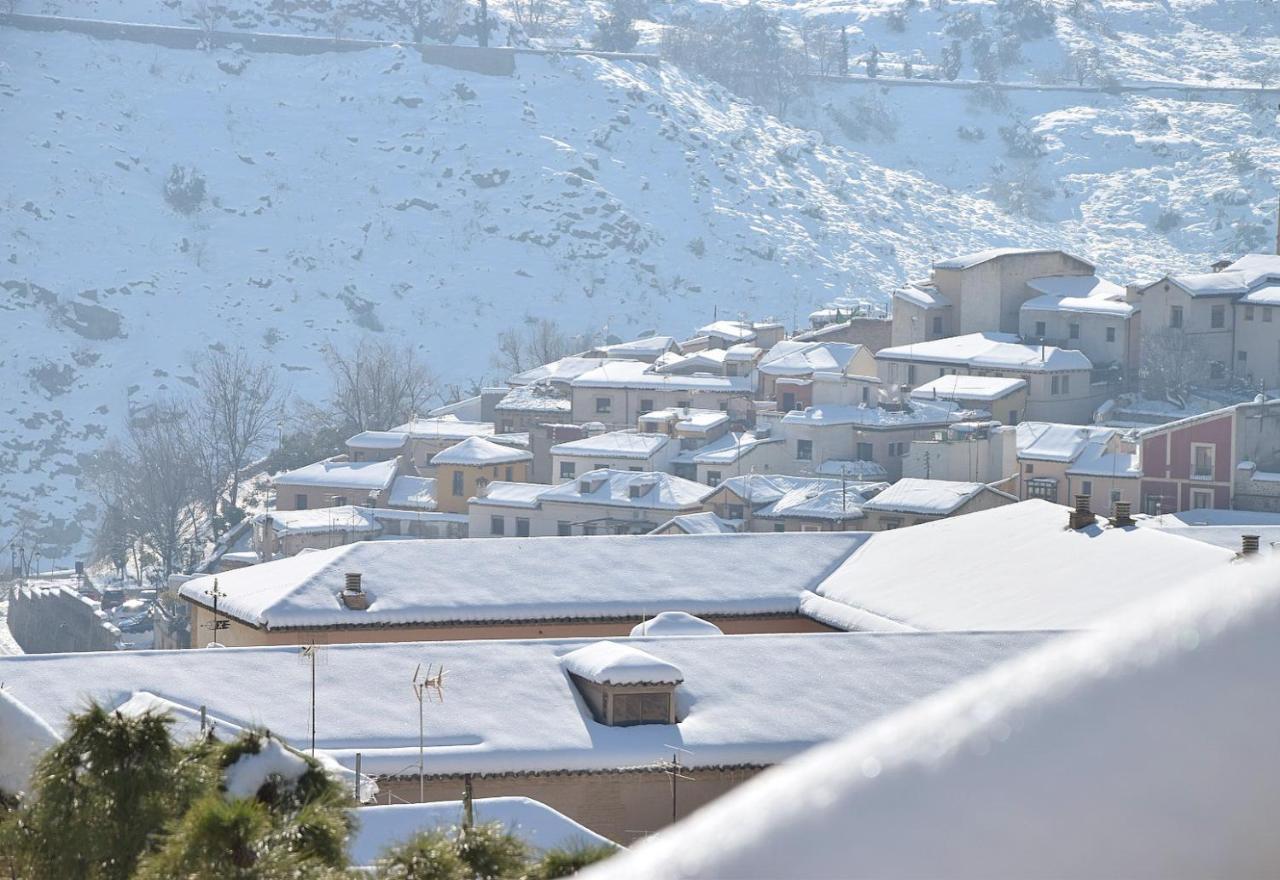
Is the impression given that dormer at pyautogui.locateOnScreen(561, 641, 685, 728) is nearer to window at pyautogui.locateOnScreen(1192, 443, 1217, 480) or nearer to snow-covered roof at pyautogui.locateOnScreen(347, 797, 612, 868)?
A: snow-covered roof at pyautogui.locateOnScreen(347, 797, 612, 868)

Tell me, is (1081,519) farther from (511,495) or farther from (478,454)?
(478,454)

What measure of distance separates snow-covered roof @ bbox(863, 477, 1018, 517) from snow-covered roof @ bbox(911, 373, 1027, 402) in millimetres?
6613

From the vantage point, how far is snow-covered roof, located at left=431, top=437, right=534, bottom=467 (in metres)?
36.8

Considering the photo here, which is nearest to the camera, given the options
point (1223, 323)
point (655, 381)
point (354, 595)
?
point (354, 595)

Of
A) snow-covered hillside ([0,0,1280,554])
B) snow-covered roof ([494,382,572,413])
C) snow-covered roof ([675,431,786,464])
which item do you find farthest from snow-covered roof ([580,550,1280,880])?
snow-covered hillside ([0,0,1280,554])

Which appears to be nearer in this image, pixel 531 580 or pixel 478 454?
pixel 531 580

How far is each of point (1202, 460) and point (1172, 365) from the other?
10.5m

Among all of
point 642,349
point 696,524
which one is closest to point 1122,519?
point 696,524

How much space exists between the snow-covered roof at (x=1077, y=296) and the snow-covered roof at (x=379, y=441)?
11609 millimetres

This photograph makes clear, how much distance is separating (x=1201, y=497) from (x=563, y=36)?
74.0 metres

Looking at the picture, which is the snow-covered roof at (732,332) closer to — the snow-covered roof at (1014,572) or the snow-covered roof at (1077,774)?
the snow-covered roof at (1014,572)

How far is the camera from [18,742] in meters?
5.48

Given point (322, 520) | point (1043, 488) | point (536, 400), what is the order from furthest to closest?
point (536, 400)
point (322, 520)
point (1043, 488)

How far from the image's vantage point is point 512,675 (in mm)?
11320
